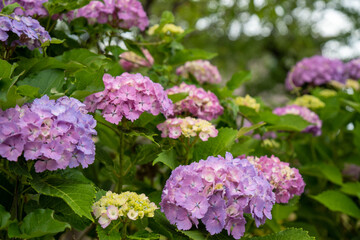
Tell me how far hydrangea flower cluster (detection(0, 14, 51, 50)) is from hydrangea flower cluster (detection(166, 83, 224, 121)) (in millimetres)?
574

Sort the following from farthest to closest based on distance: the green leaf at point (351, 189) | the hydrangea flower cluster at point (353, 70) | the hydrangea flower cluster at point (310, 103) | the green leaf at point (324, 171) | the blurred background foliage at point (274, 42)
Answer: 1. the blurred background foliage at point (274, 42)
2. the hydrangea flower cluster at point (353, 70)
3. the hydrangea flower cluster at point (310, 103)
4. the green leaf at point (324, 171)
5. the green leaf at point (351, 189)

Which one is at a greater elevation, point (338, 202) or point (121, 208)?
point (121, 208)

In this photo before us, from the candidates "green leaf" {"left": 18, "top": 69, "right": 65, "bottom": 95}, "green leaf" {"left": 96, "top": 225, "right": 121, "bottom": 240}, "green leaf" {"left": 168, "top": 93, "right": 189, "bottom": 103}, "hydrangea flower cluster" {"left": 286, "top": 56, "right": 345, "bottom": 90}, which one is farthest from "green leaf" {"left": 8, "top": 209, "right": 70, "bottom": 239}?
"hydrangea flower cluster" {"left": 286, "top": 56, "right": 345, "bottom": 90}

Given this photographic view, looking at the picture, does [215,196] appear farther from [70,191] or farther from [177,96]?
[177,96]

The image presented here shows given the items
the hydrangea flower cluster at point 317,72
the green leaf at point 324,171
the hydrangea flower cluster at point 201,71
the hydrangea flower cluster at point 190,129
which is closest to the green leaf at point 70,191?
the hydrangea flower cluster at point 190,129

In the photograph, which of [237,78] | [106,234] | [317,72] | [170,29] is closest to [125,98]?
[106,234]

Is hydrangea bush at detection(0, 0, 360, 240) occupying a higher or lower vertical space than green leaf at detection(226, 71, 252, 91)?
higher

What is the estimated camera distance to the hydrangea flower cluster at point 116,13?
1.89 metres

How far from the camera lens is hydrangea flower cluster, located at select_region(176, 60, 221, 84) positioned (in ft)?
7.56

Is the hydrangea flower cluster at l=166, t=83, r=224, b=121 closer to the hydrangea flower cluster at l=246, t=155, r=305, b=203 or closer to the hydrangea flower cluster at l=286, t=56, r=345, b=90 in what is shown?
the hydrangea flower cluster at l=246, t=155, r=305, b=203

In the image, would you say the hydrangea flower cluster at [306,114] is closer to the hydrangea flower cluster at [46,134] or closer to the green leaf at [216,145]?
the green leaf at [216,145]

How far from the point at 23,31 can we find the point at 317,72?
231cm

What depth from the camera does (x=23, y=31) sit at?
1.38 metres

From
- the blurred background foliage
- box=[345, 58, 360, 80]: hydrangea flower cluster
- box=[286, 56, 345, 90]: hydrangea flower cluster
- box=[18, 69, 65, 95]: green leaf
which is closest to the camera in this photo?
box=[18, 69, 65, 95]: green leaf
